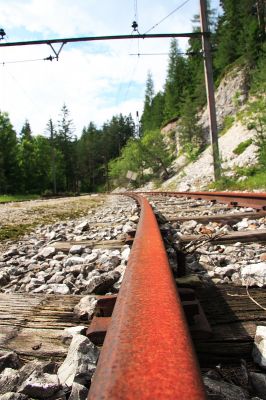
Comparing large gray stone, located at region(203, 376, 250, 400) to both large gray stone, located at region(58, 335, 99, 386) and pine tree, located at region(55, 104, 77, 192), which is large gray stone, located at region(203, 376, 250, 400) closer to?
large gray stone, located at region(58, 335, 99, 386)

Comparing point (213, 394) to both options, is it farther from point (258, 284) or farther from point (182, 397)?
point (258, 284)

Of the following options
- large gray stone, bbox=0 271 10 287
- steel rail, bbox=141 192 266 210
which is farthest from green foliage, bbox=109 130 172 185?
large gray stone, bbox=0 271 10 287

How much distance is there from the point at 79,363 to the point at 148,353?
449 millimetres

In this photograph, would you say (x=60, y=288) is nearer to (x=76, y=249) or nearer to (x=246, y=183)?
(x=76, y=249)

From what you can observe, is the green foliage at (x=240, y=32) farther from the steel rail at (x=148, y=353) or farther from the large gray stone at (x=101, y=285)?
the steel rail at (x=148, y=353)

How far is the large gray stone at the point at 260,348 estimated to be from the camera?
104 cm

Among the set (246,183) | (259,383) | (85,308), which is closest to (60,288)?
(85,308)

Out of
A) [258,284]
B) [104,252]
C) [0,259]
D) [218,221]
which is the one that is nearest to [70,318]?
[258,284]

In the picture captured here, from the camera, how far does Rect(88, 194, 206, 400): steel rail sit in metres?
0.50

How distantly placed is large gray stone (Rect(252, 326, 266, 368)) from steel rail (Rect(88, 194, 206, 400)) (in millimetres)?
348

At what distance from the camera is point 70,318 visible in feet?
4.67

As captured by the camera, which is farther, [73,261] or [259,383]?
[73,261]

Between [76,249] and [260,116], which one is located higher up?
[260,116]

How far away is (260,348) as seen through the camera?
1.08 metres
